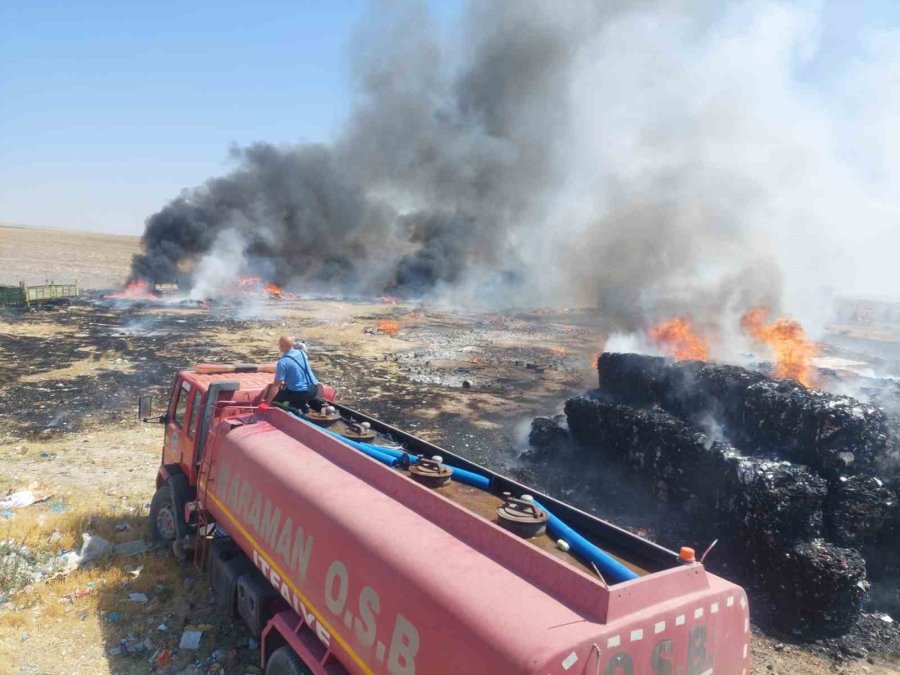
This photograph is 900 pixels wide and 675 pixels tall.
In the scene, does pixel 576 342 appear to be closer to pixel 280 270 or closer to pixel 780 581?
pixel 780 581

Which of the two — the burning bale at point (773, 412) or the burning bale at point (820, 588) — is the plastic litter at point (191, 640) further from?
the burning bale at point (773, 412)

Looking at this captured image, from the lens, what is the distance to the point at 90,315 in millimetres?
27094

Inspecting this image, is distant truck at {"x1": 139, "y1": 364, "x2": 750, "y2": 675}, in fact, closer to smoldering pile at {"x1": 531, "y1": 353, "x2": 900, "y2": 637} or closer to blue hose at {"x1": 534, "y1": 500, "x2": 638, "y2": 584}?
blue hose at {"x1": 534, "y1": 500, "x2": 638, "y2": 584}

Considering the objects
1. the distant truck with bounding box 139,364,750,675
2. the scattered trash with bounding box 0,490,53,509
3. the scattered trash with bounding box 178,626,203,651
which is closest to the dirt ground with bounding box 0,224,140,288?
the scattered trash with bounding box 0,490,53,509

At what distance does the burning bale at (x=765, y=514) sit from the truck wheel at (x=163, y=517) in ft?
22.5

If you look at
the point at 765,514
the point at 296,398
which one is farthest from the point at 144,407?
the point at 765,514

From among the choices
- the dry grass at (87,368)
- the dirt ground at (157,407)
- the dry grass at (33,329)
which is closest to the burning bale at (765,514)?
the dirt ground at (157,407)

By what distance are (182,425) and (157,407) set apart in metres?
7.52

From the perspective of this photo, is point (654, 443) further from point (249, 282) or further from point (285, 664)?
point (249, 282)

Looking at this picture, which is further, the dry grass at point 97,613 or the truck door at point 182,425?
the truck door at point 182,425

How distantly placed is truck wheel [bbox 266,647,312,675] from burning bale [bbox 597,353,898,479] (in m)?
6.78

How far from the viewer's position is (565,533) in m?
3.70

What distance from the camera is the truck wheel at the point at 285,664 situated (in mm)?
4066

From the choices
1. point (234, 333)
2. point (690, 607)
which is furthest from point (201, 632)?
point (234, 333)
